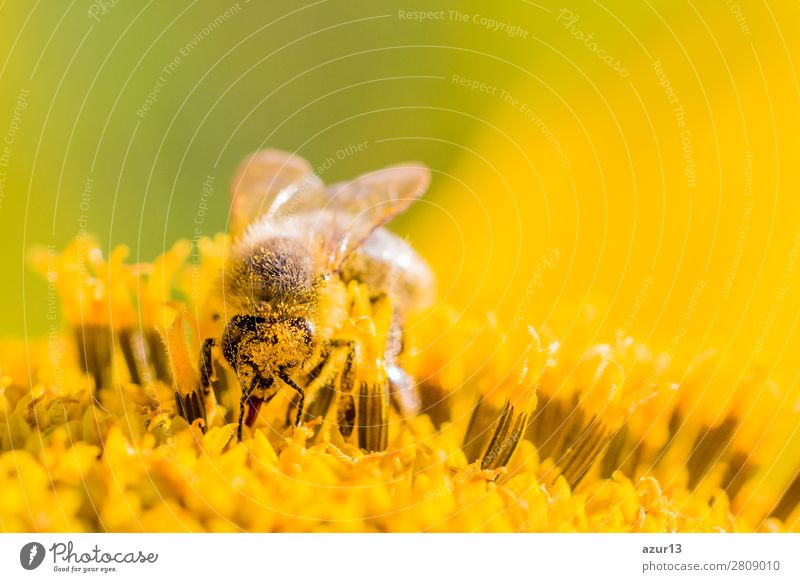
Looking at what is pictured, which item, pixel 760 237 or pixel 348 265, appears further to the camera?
pixel 760 237

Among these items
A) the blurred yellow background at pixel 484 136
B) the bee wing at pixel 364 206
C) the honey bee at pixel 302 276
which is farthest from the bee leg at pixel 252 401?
the blurred yellow background at pixel 484 136

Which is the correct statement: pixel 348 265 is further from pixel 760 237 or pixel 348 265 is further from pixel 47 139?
pixel 760 237

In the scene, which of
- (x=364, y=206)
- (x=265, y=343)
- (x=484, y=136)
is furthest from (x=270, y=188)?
(x=484, y=136)

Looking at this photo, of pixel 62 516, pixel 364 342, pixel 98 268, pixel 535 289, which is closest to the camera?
pixel 62 516

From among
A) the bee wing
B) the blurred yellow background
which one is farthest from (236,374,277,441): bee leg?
the blurred yellow background

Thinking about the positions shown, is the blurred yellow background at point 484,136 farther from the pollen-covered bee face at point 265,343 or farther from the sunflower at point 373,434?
the pollen-covered bee face at point 265,343

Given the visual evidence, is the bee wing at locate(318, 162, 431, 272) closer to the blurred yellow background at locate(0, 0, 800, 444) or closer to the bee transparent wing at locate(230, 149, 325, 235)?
the bee transparent wing at locate(230, 149, 325, 235)

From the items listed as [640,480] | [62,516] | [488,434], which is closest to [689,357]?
[640,480]
